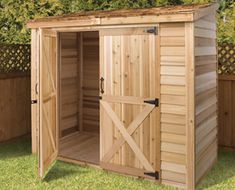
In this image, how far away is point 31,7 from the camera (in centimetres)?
1114

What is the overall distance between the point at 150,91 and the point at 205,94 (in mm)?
996

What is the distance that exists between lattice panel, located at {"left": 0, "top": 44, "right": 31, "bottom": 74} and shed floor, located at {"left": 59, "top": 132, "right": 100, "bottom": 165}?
1.88m

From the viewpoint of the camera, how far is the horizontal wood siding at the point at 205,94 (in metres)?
5.71

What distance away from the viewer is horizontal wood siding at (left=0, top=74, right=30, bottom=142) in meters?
8.06

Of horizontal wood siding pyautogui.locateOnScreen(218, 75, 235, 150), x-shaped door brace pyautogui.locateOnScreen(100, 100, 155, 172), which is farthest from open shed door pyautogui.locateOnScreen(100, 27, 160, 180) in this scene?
horizontal wood siding pyautogui.locateOnScreen(218, 75, 235, 150)

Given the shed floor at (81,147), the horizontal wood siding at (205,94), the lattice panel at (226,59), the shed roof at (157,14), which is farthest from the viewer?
the lattice panel at (226,59)

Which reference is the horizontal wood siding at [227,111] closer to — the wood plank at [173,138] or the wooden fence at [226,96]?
the wooden fence at [226,96]

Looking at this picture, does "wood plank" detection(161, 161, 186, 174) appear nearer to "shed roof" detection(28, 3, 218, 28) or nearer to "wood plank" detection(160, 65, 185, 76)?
"wood plank" detection(160, 65, 185, 76)

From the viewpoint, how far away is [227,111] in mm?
7535

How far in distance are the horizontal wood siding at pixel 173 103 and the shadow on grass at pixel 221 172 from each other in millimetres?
528

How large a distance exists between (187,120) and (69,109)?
4.00 metres

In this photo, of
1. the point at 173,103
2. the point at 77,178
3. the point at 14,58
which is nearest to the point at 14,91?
the point at 14,58

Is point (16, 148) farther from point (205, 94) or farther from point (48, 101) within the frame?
point (205, 94)

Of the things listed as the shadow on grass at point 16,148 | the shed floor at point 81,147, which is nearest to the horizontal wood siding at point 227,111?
the shed floor at point 81,147
